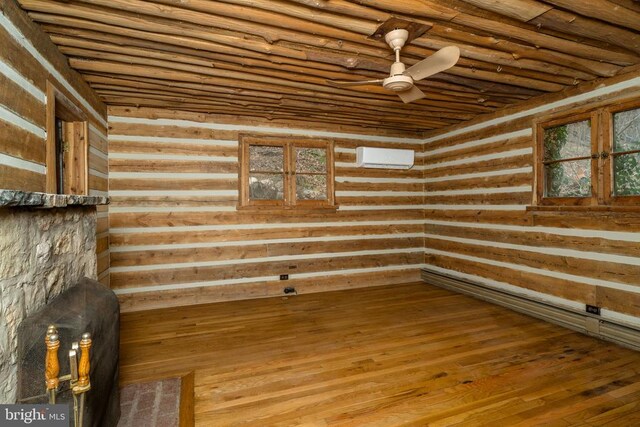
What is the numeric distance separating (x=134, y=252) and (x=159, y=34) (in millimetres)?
2951

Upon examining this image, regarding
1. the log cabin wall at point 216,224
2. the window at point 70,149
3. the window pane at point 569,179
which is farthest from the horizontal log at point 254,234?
the window pane at point 569,179

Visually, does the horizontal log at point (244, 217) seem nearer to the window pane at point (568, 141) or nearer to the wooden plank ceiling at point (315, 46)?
the wooden plank ceiling at point (315, 46)

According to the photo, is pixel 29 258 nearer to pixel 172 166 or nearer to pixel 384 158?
pixel 172 166

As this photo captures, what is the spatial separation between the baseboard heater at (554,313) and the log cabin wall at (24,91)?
16.8ft

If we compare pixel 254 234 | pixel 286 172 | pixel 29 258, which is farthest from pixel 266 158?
pixel 29 258

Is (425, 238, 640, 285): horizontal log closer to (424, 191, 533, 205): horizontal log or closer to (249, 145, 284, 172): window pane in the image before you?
(424, 191, 533, 205): horizontal log

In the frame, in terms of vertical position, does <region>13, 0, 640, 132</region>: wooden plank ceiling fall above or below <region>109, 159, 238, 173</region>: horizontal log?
above

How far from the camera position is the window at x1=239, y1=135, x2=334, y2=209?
4.80m

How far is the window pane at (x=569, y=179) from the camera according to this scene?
3.55m

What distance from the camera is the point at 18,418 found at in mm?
1095

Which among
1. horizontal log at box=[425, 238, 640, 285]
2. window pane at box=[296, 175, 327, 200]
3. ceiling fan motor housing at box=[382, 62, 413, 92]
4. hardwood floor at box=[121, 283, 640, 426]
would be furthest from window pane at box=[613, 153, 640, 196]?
window pane at box=[296, 175, 327, 200]

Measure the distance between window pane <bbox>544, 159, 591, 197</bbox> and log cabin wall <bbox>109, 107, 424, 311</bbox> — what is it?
2.36 metres

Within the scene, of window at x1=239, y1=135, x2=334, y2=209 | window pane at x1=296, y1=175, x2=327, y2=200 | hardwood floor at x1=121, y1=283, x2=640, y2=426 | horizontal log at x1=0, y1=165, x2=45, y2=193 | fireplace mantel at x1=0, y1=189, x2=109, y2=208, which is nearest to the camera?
fireplace mantel at x1=0, y1=189, x2=109, y2=208

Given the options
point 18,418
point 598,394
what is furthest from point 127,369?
point 598,394
